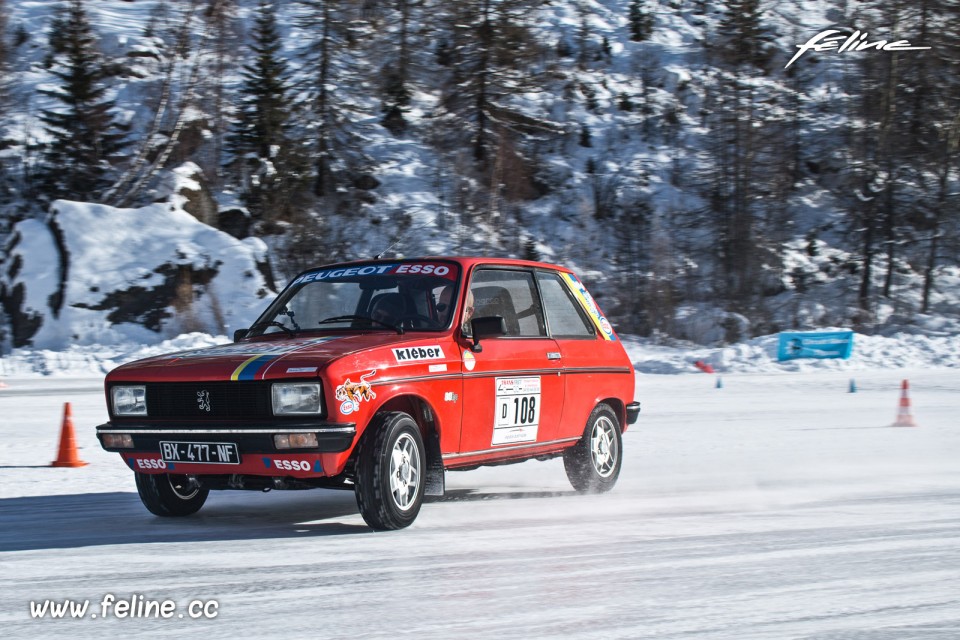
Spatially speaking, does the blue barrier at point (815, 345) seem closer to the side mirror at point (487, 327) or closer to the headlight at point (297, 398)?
the side mirror at point (487, 327)

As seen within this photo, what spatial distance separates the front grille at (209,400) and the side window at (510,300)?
1849 mm

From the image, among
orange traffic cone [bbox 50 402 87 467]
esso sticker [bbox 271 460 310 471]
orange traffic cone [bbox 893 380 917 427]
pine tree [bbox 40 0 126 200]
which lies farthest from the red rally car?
pine tree [bbox 40 0 126 200]

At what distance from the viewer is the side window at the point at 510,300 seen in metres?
7.24

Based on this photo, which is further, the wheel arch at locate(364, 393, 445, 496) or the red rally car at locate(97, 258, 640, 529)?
the wheel arch at locate(364, 393, 445, 496)

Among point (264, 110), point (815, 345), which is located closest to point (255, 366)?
point (815, 345)

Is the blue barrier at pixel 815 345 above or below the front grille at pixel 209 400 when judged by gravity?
below

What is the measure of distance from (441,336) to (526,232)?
3443 cm

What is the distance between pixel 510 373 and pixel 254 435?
6.80 feet

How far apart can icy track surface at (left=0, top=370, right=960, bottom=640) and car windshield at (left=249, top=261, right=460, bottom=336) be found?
131cm

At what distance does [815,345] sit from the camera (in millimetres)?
24125

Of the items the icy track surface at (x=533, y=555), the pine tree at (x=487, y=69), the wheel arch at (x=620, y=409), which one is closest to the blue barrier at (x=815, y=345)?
the icy track surface at (x=533, y=555)

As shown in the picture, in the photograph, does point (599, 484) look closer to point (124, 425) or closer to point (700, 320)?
point (124, 425)

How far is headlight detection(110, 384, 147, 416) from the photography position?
626cm

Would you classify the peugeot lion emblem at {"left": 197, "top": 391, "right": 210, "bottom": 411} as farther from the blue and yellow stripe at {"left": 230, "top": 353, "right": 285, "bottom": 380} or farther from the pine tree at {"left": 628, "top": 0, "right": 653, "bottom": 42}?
the pine tree at {"left": 628, "top": 0, "right": 653, "bottom": 42}
